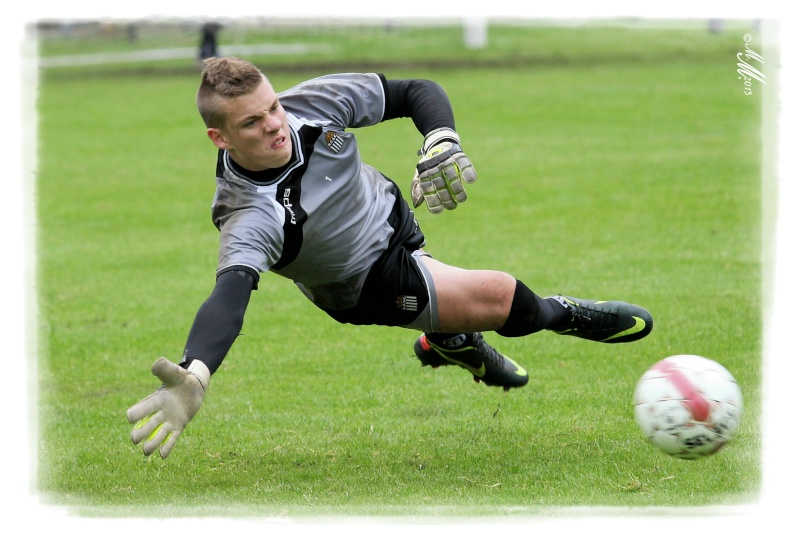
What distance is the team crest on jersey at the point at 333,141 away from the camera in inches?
217

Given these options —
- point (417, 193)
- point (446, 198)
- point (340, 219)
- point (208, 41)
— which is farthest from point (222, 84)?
point (208, 41)

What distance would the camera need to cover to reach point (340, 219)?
5.50 m

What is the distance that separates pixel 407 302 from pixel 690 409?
1.53 metres

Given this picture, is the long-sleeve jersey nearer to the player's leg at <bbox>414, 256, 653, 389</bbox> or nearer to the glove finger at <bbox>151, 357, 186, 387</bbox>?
the glove finger at <bbox>151, 357, 186, 387</bbox>

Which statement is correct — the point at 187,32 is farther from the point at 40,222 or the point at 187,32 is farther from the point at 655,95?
the point at 40,222

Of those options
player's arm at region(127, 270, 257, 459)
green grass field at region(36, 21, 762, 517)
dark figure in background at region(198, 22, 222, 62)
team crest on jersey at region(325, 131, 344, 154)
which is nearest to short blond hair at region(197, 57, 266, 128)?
team crest on jersey at region(325, 131, 344, 154)

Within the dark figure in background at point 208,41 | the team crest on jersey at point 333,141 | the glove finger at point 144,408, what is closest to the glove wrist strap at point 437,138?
→ the team crest on jersey at point 333,141

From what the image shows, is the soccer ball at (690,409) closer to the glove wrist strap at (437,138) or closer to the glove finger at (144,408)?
the glove wrist strap at (437,138)

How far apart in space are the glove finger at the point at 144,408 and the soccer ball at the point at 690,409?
2.30 m

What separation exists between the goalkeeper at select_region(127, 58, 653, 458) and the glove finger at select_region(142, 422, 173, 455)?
23 cm

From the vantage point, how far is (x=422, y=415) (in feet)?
22.1

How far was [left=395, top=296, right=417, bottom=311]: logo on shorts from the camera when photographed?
566 centimetres

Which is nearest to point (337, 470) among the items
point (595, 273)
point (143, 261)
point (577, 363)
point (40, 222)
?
point (577, 363)

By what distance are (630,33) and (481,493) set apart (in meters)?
26.0
